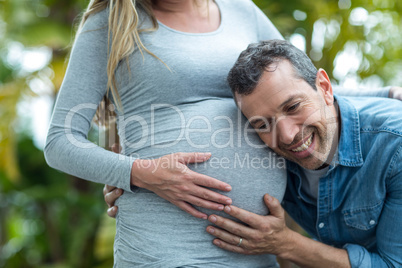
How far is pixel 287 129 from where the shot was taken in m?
1.11

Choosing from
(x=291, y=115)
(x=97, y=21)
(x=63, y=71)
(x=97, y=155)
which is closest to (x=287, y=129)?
(x=291, y=115)

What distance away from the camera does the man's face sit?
1.11 meters

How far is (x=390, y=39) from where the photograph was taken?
256cm

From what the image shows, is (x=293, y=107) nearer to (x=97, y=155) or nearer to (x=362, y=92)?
(x=362, y=92)

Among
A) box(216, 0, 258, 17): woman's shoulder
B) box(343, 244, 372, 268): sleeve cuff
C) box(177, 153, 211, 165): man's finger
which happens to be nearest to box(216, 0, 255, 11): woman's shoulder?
box(216, 0, 258, 17): woman's shoulder

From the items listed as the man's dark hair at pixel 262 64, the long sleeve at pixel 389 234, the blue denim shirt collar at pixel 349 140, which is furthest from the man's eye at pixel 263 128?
the long sleeve at pixel 389 234

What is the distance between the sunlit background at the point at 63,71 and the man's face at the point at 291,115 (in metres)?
0.90

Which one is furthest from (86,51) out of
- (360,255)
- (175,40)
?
(360,255)

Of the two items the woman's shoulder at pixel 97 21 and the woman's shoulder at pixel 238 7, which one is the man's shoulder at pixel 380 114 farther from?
the woman's shoulder at pixel 97 21

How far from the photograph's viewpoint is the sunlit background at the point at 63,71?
2.23m

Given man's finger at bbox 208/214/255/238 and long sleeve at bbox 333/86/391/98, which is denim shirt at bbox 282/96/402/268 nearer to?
long sleeve at bbox 333/86/391/98

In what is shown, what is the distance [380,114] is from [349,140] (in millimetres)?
113

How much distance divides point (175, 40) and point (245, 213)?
572 mm

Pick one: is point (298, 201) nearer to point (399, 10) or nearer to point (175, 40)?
point (175, 40)
